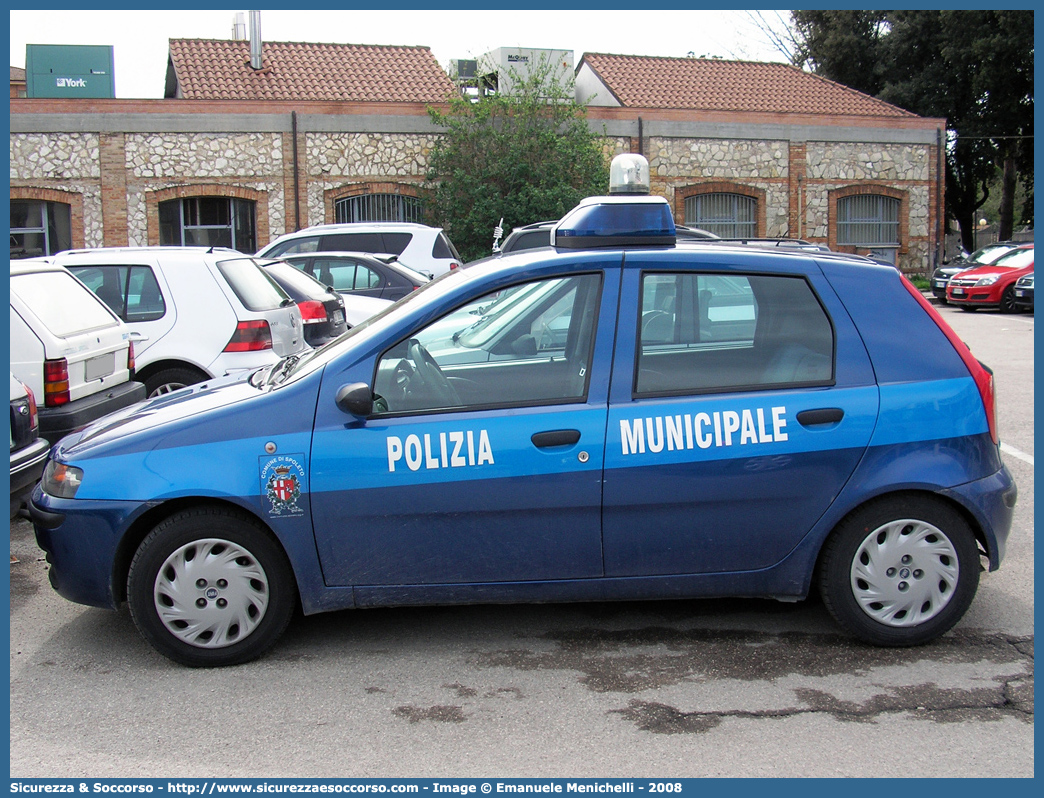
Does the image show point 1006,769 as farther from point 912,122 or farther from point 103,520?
point 912,122

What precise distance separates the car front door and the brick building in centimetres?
2133

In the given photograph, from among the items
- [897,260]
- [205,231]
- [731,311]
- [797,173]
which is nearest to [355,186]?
[205,231]

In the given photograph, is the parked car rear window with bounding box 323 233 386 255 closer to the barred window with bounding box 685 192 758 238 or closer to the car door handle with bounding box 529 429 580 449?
the car door handle with bounding box 529 429 580 449

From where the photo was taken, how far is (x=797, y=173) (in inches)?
1115

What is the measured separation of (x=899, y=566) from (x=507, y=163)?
69.4ft

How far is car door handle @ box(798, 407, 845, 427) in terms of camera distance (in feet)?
13.1

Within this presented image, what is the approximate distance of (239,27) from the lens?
28.7m

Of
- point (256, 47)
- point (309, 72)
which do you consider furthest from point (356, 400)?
point (256, 47)

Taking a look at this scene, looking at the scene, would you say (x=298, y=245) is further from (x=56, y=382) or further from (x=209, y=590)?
(x=209, y=590)

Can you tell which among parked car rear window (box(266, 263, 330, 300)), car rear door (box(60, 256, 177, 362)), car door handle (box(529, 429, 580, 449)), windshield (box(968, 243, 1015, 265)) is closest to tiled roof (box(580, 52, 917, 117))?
windshield (box(968, 243, 1015, 265))

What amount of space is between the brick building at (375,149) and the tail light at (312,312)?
15154 mm

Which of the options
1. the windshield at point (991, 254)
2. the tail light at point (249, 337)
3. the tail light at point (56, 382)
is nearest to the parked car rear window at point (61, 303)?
the tail light at point (56, 382)

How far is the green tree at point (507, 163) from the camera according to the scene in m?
24.1

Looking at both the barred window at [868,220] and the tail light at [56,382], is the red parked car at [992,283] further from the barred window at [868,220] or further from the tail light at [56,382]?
the tail light at [56,382]
